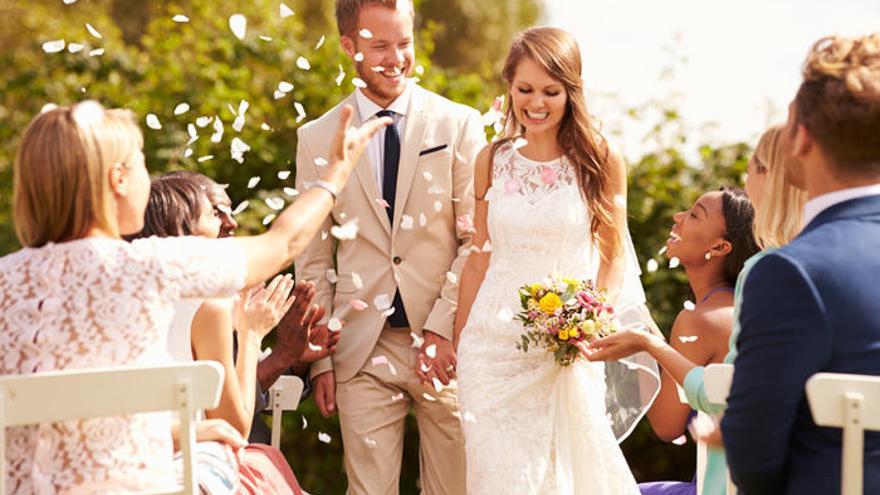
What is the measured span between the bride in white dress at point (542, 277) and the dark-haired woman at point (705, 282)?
0.66 ft

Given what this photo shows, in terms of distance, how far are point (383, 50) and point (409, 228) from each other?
0.66 metres

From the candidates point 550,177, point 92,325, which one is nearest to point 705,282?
point 550,177

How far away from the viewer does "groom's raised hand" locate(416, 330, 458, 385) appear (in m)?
4.59

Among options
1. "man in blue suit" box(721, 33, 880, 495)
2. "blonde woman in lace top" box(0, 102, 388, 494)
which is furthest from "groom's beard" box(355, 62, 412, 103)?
"man in blue suit" box(721, 33, 880, 495)

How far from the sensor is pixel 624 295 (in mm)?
4570

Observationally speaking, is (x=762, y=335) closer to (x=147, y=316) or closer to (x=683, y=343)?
(x=147, y=316)

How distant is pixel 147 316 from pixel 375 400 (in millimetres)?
1920

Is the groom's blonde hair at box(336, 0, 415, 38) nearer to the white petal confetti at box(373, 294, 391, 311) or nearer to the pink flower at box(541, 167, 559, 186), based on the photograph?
the pink flower at box(541, 167, 559, 186)

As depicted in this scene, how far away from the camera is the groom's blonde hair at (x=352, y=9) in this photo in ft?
15.1

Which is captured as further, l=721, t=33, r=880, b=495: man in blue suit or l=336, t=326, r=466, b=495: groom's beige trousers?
l=336, t=326, r=466, b=495: groom's beige trousers

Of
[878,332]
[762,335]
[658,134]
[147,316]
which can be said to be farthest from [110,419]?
[658,134]

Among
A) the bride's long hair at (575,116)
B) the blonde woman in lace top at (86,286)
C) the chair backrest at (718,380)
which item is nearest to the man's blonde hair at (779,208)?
the chair backrest at (718,380)

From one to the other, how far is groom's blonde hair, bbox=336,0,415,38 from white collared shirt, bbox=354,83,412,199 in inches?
9.2

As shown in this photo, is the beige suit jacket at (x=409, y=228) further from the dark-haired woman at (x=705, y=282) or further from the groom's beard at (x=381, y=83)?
the dark-haired woman at (x=705, y=282)
